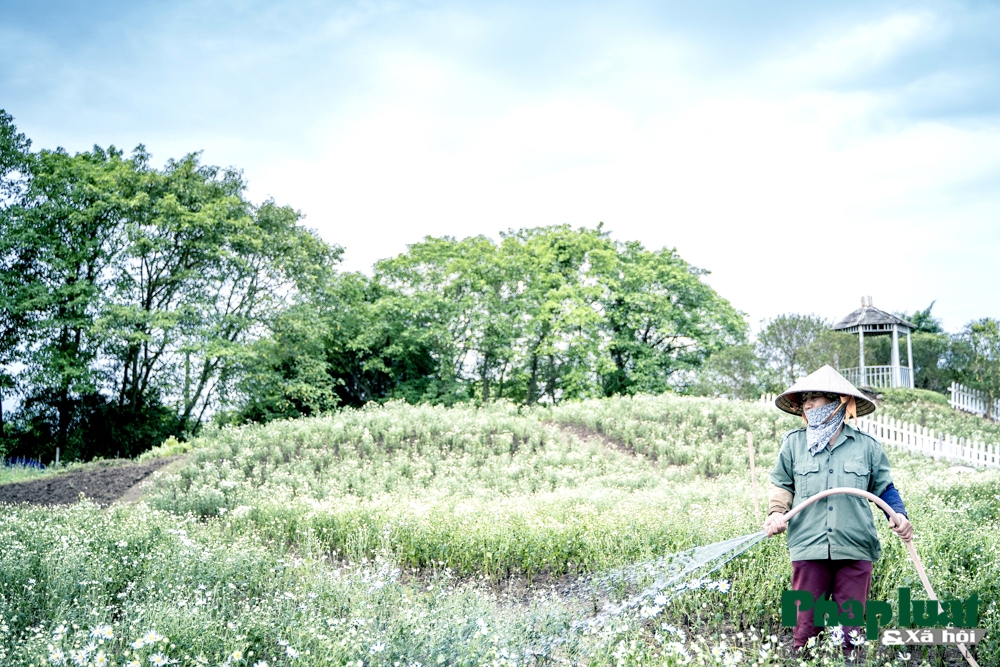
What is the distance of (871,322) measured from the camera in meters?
30.6

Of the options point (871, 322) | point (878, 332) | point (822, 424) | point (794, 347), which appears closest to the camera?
point (822, 424)

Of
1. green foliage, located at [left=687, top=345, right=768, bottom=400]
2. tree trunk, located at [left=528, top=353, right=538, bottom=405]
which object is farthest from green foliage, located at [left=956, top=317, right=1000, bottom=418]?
tree trunk, located at [left=528, top=353, right=538, bottom=405]

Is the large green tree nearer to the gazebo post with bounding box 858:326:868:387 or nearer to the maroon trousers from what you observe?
the maroon trousers

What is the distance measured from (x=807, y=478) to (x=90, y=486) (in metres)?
13.3

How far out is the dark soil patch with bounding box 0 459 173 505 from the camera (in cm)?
1268

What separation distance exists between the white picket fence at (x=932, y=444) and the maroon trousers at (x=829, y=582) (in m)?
15.2

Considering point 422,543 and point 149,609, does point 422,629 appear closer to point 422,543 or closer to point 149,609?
point 149,609

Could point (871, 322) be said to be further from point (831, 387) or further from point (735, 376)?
point (831, 387)

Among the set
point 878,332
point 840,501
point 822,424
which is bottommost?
point 840,501

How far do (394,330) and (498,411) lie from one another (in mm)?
9086

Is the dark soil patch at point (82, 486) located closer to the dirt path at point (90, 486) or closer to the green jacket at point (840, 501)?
the dirt path at point (90, 486)

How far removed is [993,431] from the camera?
24.3 metres

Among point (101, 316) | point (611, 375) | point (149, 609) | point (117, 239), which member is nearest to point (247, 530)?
point (149, 609)

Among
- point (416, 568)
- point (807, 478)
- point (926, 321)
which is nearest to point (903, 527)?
point (807, 478)
